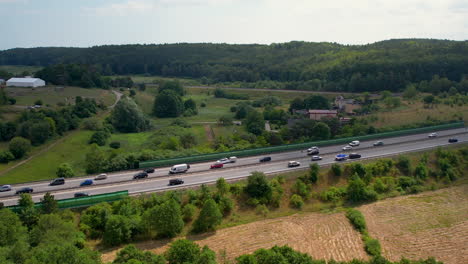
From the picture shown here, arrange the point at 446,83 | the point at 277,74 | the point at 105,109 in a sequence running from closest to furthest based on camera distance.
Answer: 1. the point at 105,109
2. the point at 446,83
3. the point at 277,74

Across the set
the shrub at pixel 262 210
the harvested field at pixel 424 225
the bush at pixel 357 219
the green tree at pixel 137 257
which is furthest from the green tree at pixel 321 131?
the green tree at pixel 137 257

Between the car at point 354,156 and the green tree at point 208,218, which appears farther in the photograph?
the car at point 354,156

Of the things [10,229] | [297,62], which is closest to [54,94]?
[10,229]

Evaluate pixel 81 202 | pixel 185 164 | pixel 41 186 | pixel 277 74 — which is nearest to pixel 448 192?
pixel 185 164

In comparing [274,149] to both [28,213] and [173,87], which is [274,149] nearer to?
[28,213]

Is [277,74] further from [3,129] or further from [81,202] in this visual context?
[81,202]

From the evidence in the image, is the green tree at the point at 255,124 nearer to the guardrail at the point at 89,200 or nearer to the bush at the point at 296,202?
the bush at the point at 296,202
